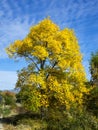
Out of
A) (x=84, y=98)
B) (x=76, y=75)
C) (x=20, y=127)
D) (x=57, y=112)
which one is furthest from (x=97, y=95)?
(x=20, y=127)

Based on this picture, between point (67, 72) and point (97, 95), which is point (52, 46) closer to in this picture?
point (67, 72)

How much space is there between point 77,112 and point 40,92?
6.58 meters

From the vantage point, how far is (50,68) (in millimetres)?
37031

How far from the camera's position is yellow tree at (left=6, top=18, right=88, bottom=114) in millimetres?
35875

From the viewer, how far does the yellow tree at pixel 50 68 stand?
118 ft

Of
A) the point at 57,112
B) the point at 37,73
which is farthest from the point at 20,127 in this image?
the point at 37,73

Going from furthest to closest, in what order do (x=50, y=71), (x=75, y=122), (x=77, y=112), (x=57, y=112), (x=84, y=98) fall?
(x=84, y=98) < (x=50, y=71) < (x=57, y=112) < (x=77, y=112) < (x=75, y=122)

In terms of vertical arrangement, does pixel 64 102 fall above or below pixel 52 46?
below

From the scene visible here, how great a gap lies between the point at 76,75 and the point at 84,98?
397 centimetres

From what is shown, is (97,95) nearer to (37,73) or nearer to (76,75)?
(76,75)

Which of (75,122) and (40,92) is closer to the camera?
(75,122)

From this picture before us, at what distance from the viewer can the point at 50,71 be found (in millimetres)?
37000

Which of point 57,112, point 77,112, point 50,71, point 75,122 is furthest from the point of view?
point 50,71

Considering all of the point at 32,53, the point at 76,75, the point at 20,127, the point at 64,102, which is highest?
the point at 32,53
